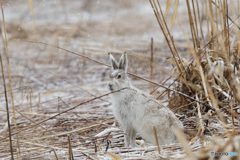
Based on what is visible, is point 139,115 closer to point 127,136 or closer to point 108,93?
point 127,136

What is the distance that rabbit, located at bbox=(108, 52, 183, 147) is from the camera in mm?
2288

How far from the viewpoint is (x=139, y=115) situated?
2.46 metres

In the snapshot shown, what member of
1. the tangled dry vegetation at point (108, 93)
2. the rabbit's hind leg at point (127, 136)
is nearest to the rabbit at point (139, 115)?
the rabbit's hind leg at point (127, 136)

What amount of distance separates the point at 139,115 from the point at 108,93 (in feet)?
2.13

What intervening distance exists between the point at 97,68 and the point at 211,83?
3.55 m

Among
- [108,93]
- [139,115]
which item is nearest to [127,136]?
[139,115]

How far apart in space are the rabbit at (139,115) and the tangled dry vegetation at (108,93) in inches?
4.5

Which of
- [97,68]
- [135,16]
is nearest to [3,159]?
[97,68]

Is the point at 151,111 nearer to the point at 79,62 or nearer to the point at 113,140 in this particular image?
the point at 113,140

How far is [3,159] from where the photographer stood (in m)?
2.02

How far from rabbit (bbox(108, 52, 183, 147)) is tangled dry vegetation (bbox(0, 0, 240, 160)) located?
0.38ft

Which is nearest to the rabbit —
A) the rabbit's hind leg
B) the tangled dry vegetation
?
the rabbit's hind leg

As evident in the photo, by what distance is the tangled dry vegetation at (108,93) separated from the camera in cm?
184

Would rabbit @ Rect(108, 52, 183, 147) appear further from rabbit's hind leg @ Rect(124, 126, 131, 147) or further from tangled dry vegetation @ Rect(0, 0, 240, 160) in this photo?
tangled dry vegetation @ Rect(0, 0, 240, 160)
